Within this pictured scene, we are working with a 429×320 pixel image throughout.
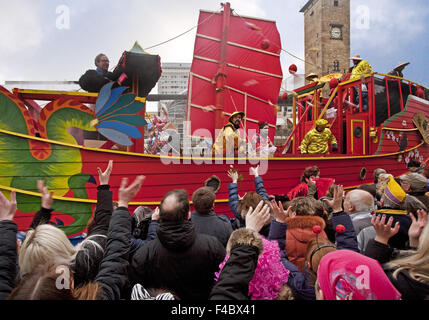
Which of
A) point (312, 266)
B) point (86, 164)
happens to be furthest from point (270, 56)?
point (312, 266)

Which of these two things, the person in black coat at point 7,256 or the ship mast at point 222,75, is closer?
the person in black coat at point 7,256

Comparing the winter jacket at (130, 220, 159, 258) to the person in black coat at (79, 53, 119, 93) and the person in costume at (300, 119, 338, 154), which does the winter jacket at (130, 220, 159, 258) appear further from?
the person in costume at (300, 119, 338, 154)

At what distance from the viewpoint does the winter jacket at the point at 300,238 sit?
1618 mm

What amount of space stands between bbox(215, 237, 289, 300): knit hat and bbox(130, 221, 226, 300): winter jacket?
303 millimetres

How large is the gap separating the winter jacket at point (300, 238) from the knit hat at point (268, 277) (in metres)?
0.43

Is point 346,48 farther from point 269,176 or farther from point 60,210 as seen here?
point 60,210

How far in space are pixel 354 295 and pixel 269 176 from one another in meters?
4.17

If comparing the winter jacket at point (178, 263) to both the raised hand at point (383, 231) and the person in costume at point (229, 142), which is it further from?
the person in costume at point (229, 142)

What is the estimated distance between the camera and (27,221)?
358cm

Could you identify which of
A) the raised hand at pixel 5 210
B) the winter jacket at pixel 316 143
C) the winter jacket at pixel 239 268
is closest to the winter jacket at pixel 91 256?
the raised hand at pixel 5 210

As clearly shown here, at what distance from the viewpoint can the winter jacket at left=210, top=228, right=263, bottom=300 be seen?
1.05 metres

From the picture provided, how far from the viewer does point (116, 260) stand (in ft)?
4.26

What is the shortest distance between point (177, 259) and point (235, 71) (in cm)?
711

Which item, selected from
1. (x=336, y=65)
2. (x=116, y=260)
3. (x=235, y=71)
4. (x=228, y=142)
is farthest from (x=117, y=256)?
(x=336, y=65)
